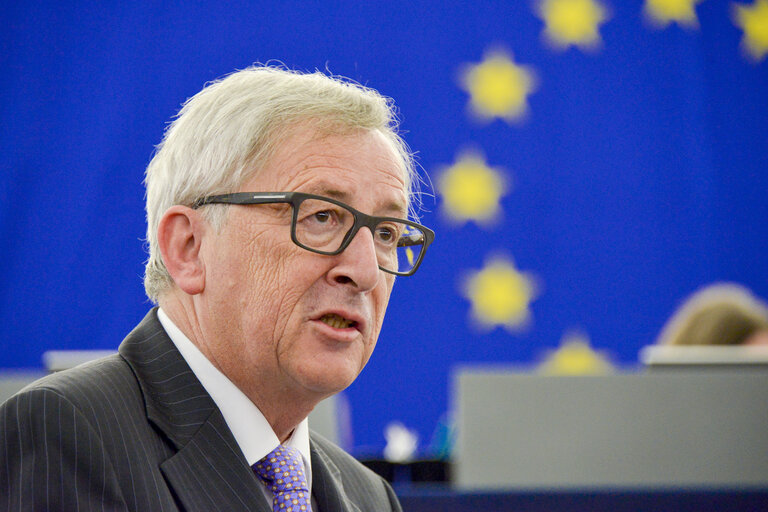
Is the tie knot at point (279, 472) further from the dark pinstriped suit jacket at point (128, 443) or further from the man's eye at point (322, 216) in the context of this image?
the man's eye at point (322, 216)

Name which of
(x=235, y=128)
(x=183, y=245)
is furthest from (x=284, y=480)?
(x=235, y=128)

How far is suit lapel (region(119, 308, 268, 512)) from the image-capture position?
3.81ft

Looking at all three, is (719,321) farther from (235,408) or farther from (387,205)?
(235,408)

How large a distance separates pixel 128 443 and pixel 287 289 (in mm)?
A: 319

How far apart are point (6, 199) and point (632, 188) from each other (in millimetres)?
3131

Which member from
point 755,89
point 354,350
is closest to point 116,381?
point 354,350

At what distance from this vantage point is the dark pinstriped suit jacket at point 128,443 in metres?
0.99

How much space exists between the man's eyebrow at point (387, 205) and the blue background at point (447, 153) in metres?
2.87

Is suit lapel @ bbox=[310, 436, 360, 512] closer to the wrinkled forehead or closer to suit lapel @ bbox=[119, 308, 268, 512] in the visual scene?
suit lapel @ bbox=[119, 308, 268, 512]

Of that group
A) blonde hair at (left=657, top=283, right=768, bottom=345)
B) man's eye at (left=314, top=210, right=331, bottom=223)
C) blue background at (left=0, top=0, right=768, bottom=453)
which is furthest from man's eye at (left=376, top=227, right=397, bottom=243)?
blue background at (left=0, top=0, right=768, bottom=453)

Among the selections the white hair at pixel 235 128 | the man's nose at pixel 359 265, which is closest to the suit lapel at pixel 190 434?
the white hair at pixel 235 128

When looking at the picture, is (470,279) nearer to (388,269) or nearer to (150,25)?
(150,25)

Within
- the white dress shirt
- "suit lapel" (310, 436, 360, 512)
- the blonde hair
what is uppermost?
the blonde hair

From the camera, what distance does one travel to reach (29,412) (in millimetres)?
1024
